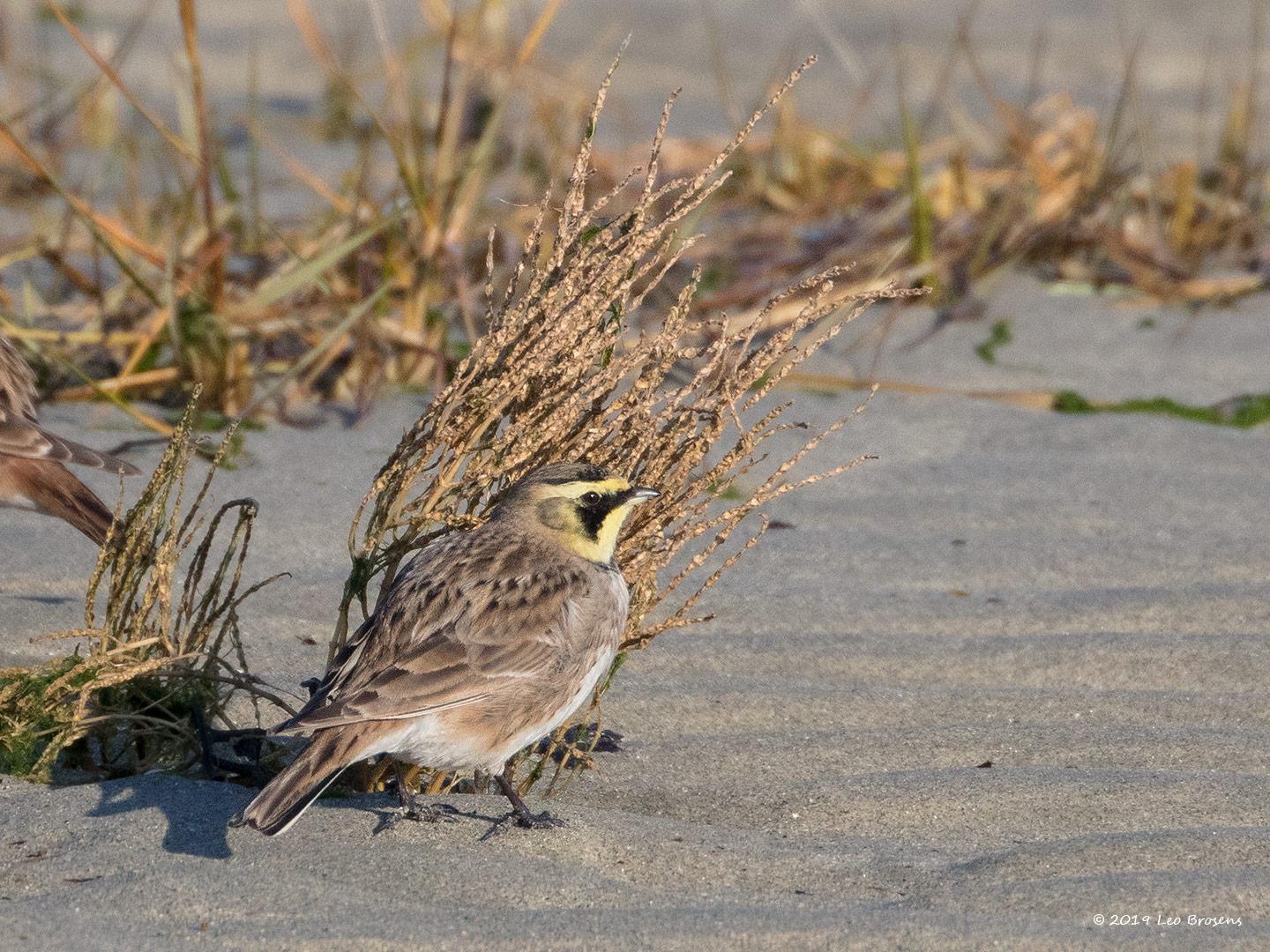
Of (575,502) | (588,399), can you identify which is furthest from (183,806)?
(588,399)

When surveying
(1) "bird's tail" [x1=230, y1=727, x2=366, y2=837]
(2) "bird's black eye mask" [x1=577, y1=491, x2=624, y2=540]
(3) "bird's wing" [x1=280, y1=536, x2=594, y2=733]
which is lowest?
(1) "bird's tail" [x1=230, y1=727, x2=366, y2=837]

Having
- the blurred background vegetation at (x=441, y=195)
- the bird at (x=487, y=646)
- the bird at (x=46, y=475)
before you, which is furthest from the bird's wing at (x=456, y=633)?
the bird at (x=46, y=475)

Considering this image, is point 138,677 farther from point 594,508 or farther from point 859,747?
point 859,747

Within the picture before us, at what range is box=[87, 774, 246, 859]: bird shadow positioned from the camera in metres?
3.41

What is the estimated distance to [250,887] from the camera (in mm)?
3268

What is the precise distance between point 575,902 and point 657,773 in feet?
2.69

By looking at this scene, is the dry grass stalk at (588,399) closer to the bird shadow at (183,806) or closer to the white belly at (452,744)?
the white belly at (452,744)

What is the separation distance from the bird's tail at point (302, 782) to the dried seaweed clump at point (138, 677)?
321 mm

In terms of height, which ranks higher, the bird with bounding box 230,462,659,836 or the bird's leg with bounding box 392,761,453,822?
the bird with bounding box 230,462,659,836

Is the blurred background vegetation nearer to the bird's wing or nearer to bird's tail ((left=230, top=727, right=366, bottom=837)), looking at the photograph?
the bird's wing

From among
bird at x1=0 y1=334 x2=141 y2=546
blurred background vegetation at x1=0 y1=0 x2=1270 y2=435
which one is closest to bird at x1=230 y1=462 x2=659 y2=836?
blurred background vegetation at x1=0 y1=0 x2=1270 y2=435

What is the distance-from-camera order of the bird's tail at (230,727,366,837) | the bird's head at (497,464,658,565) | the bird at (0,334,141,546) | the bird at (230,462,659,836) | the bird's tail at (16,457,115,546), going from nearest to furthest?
1. the bird's tail at (230,727,366,837)
2. the bird at (230,462,659,836)
3. the bird's head at (497,464,658,565)
4. the bird at (0,334,141,546)
5. the bird's tail at (16,457,115,546)

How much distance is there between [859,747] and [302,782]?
1.54m

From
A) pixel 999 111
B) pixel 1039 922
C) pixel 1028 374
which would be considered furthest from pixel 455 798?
pixel 999 111
